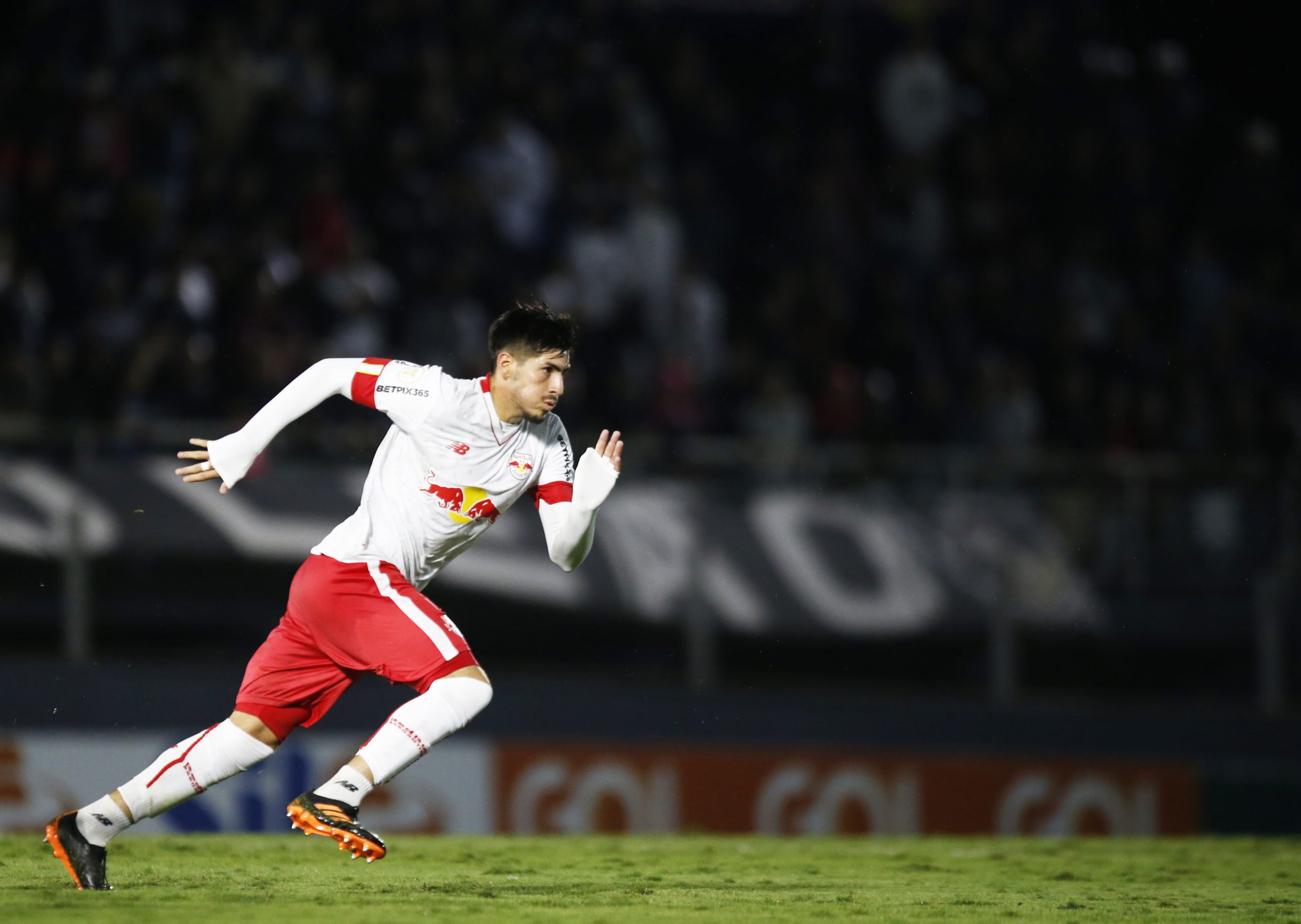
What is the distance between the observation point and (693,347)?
13336 mm

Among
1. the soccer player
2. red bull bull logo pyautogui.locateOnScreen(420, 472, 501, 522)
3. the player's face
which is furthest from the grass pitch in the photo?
the player's face

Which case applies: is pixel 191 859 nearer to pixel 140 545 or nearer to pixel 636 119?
pixel 140 545

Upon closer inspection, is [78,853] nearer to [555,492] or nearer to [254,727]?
[254,727]

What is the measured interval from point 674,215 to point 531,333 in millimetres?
8203

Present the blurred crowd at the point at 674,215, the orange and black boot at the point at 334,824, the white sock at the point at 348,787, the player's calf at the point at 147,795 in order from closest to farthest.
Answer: the orange and black boot at the point at 334,824
the white sock at the point at 348,787
the player's calf at the point at 147,795
the blurred crowd at the point at 674,215

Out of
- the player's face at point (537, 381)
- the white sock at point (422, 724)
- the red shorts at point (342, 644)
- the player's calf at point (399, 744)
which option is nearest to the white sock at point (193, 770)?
the red shorts at point (342, 644)

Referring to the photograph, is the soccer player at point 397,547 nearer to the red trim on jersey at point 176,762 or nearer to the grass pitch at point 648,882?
the red trim on jersey at point 176,762

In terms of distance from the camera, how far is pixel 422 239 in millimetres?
12984

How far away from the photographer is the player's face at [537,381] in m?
6.17

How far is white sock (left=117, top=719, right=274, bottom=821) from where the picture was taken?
6008mm

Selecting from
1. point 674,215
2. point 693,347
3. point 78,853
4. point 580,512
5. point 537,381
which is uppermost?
point 674,215

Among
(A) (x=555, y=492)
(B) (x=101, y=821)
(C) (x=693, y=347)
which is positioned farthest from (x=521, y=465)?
(C) (x=693, y=347)

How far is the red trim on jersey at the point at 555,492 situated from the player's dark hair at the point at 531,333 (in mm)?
508

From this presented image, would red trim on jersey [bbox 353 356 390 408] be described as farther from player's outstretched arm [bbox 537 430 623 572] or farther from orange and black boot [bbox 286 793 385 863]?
orange and black boot [bbox 286 793 385 863]
